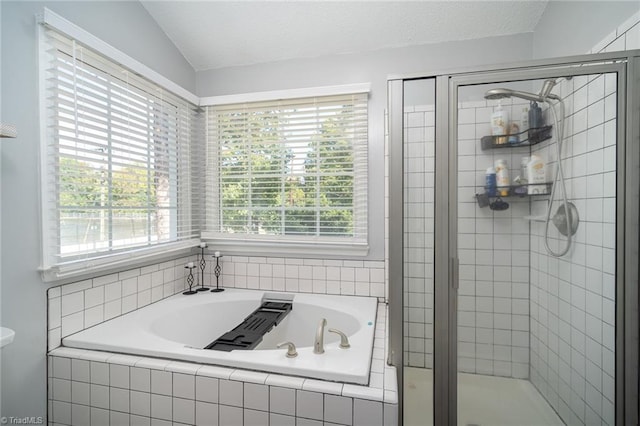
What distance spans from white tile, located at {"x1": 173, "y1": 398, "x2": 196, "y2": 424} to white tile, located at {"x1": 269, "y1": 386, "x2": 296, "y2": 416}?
34 centimetres

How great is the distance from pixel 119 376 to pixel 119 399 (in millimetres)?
95

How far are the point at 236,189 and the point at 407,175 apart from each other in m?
1.50

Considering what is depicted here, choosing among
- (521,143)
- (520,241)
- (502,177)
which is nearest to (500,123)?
(521,143)

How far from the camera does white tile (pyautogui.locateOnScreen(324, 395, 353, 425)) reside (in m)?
1.04

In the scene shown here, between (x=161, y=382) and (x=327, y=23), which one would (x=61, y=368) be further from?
(x=327, y=23)

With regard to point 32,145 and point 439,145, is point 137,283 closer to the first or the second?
point 32,145

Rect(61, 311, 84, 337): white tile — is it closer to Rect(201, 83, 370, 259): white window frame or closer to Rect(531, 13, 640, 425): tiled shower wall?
Rect(201, 83, 370, 259): white window frame

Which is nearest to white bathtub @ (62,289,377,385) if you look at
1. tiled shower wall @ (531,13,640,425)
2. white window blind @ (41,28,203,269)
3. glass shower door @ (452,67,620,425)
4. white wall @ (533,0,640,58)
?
white window blind @ (41,28,203,269)

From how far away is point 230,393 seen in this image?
3.75ft

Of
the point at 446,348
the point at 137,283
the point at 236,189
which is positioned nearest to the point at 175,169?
the point at 236,189

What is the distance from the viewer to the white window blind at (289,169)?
2096mm

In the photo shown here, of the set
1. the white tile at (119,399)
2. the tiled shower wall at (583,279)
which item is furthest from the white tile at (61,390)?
the tiled shower wall at (583,279)

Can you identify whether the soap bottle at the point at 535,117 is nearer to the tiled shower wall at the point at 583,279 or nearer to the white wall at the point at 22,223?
the tiled shower wall at the point at 583,279

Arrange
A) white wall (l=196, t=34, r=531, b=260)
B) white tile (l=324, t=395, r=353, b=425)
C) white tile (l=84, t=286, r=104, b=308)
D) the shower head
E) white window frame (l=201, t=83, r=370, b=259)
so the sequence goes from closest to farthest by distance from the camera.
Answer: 1. white tile (l=324, t=395, r=353, b=425)
2. the shower head
3. white tile (l=84, t=286, r=104, b=308)
4. white wall (l=196, t=34, r=531, b=260)
5. white window frame (l=201, t=83, r=370, b=259)
